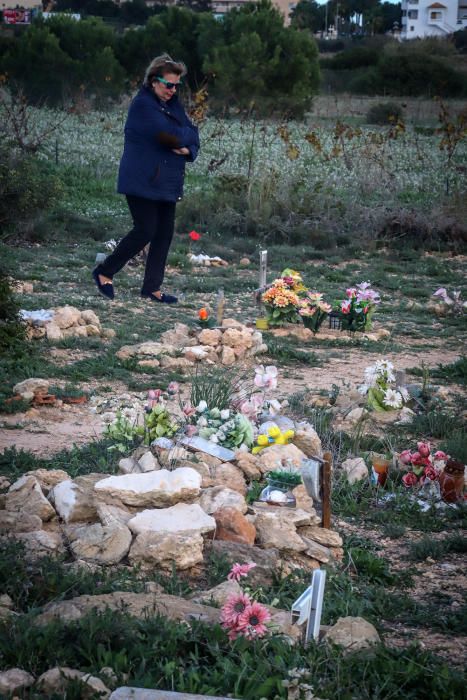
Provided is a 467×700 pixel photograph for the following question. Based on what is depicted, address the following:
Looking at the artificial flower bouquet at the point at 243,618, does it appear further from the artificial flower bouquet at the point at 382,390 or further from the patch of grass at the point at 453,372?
the patch of grass at the point at 453,372

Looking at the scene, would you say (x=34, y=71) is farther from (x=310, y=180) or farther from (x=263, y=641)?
(x=263, y=641)

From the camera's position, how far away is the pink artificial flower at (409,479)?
462 cm

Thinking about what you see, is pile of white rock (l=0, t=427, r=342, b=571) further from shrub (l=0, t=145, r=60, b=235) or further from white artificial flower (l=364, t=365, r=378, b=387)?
shrub (l=0, t=145, r=60, b=235)

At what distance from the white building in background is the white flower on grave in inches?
2338

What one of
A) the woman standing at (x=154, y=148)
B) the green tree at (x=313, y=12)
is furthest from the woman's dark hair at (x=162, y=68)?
the green tree at (x=313, y=12)

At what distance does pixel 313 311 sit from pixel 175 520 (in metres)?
4.36

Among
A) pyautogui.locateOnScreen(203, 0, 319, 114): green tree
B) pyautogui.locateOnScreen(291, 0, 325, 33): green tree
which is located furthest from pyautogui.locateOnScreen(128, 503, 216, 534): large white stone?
pyautogui.locateOnScreen(291, 0, 325, 33): green tree

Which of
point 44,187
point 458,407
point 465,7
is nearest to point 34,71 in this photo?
point 44,187

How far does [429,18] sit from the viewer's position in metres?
64.6

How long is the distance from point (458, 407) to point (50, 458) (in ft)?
8.45

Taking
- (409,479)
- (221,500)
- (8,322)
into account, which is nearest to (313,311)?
(8,322)

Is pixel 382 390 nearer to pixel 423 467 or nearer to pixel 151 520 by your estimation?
pixel 423 467

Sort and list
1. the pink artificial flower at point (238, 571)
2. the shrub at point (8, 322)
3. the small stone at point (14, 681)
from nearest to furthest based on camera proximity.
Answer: the small stone at point (14, 681)
the pink artificial flower at point (238, 571)
the shrub at point (8, 322)

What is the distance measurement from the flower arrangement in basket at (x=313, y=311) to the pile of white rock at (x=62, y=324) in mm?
1528
